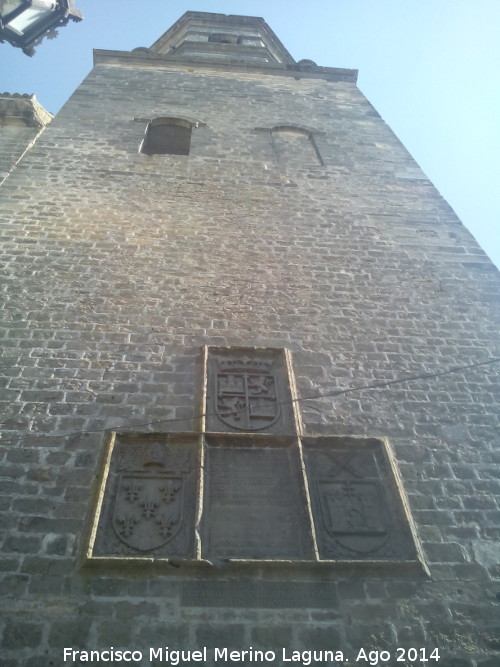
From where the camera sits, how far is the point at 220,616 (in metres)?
2.83

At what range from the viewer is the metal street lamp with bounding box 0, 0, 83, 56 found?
4973mm

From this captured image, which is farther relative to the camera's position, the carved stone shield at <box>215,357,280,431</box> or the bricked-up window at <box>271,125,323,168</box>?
the bricked-up window at <box>271,125,323,168</box>

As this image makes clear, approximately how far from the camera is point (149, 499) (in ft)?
10.9

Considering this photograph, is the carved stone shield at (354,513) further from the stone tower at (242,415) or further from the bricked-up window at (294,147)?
the bricked-up window at (294,147)

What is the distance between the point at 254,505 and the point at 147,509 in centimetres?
71

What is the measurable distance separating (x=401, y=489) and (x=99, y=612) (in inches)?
82.6

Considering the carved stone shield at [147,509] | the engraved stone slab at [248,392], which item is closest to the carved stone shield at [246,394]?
the engraved stone slab at [248,392]

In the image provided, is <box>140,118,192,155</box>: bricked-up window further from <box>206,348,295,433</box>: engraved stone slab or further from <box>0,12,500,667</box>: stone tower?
<box>206,348,295,433</box>: engraved stone slab

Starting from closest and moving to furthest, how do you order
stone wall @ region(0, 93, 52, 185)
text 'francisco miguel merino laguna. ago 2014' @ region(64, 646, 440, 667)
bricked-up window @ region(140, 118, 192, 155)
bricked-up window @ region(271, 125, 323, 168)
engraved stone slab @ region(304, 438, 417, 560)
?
text 'francisco miguel merino laguna. ago 2014' @ region(64, 646, 440, 667), engraved stone slab @ region(304, 438, 417, 560), stone wall @ region(0, 93, 52, 185), bricked-up window @ region(271, 125, 323, 168), bricked-up window @ region(140, 118, 192, 155)

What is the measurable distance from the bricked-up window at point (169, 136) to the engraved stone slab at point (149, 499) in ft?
19.6

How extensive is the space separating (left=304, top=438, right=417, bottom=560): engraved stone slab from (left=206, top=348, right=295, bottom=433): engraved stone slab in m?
0.37

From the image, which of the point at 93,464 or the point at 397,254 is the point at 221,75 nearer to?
the point at 397,254

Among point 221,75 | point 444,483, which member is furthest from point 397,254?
point 221,75

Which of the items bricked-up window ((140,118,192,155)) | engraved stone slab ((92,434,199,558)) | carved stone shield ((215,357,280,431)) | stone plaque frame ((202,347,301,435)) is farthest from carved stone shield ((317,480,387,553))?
bricked-up window ((140,118,192,155))
